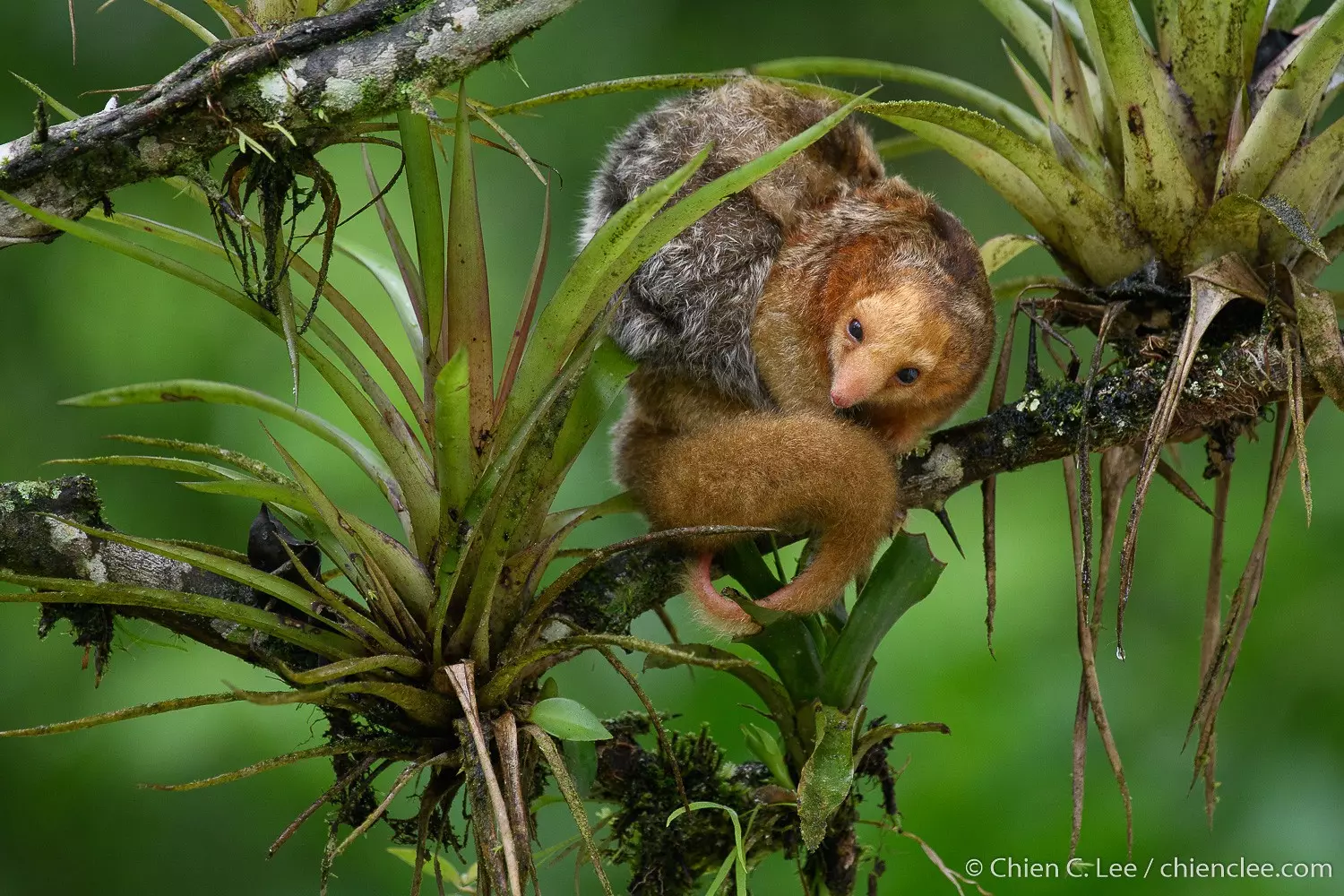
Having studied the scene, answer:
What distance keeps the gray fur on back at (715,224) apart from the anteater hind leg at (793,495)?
0.24 metres

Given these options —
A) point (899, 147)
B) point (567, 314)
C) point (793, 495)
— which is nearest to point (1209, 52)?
point (899, 147)

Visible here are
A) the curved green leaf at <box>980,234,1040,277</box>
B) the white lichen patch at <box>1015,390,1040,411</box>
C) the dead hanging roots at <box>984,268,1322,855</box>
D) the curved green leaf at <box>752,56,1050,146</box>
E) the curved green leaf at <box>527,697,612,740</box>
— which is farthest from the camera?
the curved green leaf at <box>980,234,1040,277</box>

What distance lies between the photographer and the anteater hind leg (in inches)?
55.4

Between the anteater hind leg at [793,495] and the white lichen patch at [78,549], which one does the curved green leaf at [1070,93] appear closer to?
the anteater hind leg at [793,495]

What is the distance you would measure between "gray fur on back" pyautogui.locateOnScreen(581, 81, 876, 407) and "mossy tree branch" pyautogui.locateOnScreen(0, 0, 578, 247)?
0.52 meters

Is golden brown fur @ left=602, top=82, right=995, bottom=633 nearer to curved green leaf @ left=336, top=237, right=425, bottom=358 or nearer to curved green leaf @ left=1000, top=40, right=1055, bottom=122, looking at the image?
curved green leaf @ left=1000, top=40, right=1055, bottom=122

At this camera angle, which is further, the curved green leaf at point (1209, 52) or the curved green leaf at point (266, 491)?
the curved green leaf at point (1209, 52)

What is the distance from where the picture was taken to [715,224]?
1724 mm

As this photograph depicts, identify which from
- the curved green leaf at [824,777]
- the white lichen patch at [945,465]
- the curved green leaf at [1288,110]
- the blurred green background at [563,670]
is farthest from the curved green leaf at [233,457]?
the curved green leaf at [1288,110]

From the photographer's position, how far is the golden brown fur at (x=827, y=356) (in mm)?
1457

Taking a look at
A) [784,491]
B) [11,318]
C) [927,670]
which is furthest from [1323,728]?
[11,318]

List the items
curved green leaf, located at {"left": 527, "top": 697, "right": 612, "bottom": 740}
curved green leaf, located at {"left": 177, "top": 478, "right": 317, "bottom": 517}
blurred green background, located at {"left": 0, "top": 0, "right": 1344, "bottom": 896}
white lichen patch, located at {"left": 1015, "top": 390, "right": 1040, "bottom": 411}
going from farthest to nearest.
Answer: blurred green background, located at {"left": 0, "top": 0, "right": 1344, "bottom": 896}, white lichen patch, located at {"left": 1015, "top": 390, "right": 1040, "bottom": 411}, curved green leaf, located at {"left": 177, "top": 478, "right": 317, "bottom": 517}, curved green leaf, located at {"left": 527, "top": 697, "right": 612, "bottom": 740}

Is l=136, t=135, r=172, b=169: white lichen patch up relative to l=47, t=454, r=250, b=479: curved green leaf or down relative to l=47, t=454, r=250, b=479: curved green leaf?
up

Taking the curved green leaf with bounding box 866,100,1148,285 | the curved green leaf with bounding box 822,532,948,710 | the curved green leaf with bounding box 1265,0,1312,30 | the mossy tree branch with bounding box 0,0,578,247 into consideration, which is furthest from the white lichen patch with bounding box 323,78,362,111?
the curved green leaf with bounding box 1265,0,1312,30
